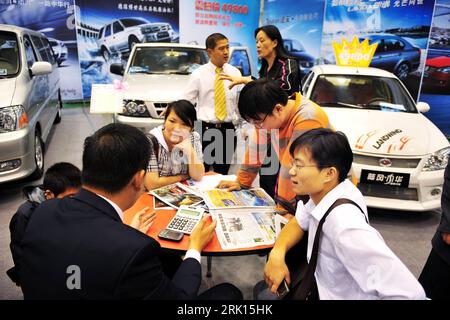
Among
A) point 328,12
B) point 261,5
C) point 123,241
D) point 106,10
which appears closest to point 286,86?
point 123,241

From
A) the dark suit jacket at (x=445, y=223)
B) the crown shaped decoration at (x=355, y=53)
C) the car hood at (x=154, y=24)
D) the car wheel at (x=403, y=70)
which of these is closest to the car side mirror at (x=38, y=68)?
the crown shaped decoration at (x=355, y=53)

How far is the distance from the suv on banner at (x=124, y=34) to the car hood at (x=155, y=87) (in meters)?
3.49

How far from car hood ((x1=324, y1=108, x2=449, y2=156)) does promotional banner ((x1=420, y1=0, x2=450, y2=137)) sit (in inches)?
96.7

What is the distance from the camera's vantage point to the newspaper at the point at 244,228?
1.47 metres

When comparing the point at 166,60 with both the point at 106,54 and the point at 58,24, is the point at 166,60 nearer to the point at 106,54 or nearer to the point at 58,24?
the point at 106,54

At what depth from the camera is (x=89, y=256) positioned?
0.88 metres

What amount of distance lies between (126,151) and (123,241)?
0.96ft

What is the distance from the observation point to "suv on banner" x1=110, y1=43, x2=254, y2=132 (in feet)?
13.4

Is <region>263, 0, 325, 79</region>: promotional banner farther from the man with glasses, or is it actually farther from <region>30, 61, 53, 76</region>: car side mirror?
the man with glasses

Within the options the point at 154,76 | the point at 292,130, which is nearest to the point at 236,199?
the point at 292,130

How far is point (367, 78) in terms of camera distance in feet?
13.3

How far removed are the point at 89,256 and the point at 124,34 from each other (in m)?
7.68

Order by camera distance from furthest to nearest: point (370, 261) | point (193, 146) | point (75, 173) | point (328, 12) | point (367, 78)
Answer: point (328, 12), point (367, 78), point (193, 146), point (75, 173), point (370, 261)
